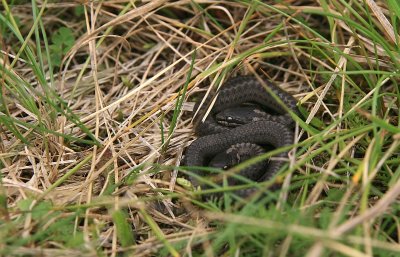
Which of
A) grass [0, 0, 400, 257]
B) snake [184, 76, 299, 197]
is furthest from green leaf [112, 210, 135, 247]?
snake [184, 76, 299, 197]

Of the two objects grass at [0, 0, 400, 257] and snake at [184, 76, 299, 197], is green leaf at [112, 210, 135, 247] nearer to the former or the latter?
grass at [0, 0, 400, 257]

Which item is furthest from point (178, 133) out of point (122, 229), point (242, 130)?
point (122, 229)

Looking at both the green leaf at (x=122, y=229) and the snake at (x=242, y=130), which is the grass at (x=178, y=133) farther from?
Answer: the snake at (x=242, y=130)

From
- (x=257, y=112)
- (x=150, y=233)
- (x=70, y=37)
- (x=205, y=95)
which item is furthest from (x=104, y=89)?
(x=150, y=233)

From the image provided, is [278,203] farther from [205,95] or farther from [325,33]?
[325,33]

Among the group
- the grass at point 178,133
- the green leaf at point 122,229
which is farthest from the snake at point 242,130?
the green leaf at point 122,229

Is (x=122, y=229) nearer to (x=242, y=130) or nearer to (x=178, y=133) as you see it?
(x=178, y=133)
